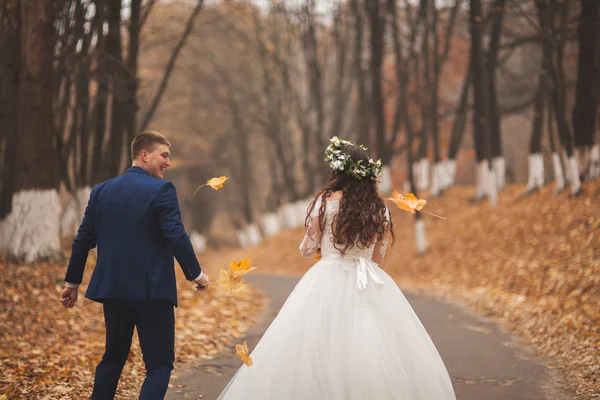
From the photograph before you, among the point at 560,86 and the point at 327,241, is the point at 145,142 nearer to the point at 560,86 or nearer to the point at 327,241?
the point at 327,241

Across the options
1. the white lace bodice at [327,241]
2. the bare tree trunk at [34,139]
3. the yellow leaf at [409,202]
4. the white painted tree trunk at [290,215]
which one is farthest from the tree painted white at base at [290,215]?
the white lace bodice at [327,241]

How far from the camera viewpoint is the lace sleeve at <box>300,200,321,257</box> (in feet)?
18.5

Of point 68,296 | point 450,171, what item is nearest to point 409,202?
point 68,296

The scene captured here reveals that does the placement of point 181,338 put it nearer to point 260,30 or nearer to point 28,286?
point 28,286

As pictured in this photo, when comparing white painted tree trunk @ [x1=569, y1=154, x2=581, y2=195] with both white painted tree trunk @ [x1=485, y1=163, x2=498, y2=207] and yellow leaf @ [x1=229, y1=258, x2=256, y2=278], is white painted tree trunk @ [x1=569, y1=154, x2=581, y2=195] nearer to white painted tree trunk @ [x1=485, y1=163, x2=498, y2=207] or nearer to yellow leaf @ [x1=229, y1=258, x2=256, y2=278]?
white painted tree trunk @ [x1=485, y1=163, x2=498, y2=207]

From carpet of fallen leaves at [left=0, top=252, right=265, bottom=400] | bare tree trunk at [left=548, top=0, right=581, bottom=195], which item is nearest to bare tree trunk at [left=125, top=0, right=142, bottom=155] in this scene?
carpet of fallen leaves at [left=0, top=252, right=265, bottom=400]

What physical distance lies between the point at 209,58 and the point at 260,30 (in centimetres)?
552

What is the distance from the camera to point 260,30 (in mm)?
30203

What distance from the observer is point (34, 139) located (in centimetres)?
1234

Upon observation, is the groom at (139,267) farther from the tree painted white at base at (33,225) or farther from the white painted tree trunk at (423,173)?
the white painted tree trunk at (423,173)

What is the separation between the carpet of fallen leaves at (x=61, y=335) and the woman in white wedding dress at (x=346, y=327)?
1349 millimetres

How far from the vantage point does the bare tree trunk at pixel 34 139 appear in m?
12.3

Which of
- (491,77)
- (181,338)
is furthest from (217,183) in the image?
(491,77)

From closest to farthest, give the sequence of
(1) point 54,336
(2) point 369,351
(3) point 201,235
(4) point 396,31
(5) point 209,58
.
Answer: (2) point 369,351 < (1) point 54,336 < (4) point 396,31 < (5) point 209,58 < (3) point 201,235
